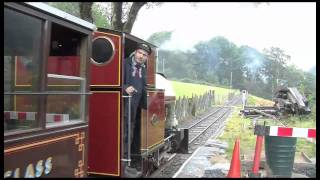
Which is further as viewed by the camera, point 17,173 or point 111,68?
point 111,68

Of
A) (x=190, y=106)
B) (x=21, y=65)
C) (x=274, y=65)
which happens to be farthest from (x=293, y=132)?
(x=190, y=106)

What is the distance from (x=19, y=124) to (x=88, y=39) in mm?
1338

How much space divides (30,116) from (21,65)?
567mm

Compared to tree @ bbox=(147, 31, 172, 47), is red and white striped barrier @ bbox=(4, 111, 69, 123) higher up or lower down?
lower down

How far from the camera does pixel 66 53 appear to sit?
16.9 ft

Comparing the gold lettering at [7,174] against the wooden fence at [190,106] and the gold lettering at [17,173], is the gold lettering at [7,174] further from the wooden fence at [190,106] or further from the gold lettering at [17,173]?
the wooden fence at [190,106]

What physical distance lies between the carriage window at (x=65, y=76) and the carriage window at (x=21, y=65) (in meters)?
0.18

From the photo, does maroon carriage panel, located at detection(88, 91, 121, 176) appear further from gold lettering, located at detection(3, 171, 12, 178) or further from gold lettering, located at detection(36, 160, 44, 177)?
gold lettering, located at detection(3, 171, 12, 178)

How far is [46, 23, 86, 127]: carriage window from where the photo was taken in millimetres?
4418

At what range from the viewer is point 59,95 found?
446cm

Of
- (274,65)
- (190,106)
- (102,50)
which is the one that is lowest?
(190,106)

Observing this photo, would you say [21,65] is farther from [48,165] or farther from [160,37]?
[160,37]

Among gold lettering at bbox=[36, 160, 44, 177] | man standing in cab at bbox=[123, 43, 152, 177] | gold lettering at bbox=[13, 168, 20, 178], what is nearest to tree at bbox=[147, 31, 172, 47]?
man standing in cab at bbox=[123, 43, 152, 177]

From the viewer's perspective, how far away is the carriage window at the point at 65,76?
442 cm
